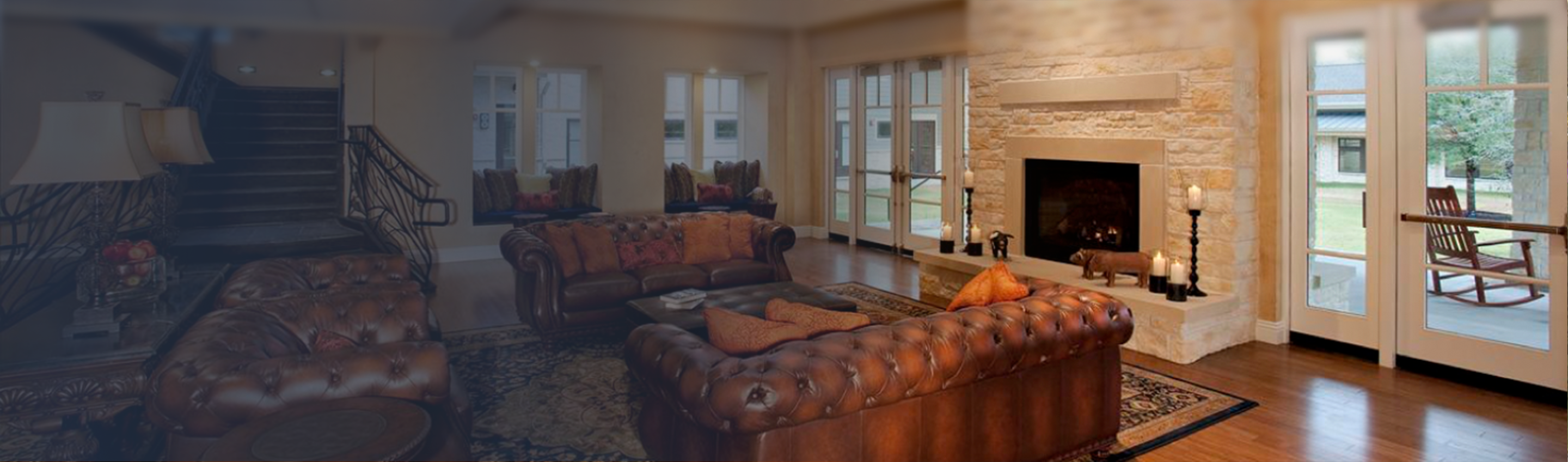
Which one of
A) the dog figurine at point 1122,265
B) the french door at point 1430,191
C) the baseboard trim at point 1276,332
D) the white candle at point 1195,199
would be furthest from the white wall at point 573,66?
the baseboard trim at point 1276,332

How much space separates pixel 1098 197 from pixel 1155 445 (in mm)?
1866

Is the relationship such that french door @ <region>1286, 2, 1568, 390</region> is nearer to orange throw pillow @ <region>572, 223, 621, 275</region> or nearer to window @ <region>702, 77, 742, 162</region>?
window @ <region>702, 77, 742, 162</region>

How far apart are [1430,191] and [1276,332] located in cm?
77

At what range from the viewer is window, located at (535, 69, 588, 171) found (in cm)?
157

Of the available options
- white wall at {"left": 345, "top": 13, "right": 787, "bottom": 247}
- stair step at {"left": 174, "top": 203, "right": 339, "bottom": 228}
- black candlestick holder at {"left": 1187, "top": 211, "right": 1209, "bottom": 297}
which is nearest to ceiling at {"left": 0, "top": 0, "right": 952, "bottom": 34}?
white wall at {"left": 345, "top": 13, "right": 787, "bottom": 247}

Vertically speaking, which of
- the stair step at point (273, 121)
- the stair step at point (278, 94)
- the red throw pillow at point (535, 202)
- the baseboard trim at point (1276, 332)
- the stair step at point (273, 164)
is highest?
the stair step at point (278, 94)

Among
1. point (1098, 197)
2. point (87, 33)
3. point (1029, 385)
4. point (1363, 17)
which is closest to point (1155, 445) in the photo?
point (1029, 385)

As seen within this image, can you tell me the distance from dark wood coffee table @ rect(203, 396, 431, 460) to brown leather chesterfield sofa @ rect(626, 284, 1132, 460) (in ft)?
1.48

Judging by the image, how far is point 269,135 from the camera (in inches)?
58.0

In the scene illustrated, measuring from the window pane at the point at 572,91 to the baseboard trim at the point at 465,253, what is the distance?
12.7 inches

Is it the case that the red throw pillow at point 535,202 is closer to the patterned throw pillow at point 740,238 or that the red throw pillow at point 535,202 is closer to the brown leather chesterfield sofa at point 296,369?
the brown leather chesterfield sofa at point 296,369

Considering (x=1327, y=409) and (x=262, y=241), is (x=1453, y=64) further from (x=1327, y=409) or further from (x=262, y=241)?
(x=262, y=241)

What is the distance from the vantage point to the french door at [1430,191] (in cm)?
247

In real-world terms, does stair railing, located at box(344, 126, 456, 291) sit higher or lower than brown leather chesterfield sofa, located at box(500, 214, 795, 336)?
higher
